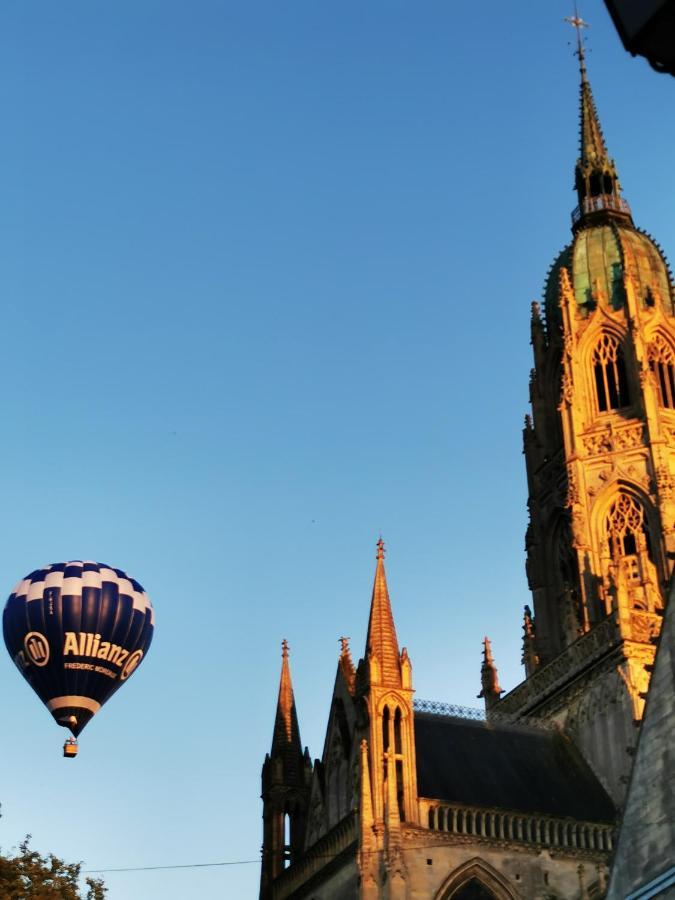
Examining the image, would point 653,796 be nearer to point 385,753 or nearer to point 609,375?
point 385,753

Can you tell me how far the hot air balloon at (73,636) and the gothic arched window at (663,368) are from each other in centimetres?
2063

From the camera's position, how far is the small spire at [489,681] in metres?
44.6

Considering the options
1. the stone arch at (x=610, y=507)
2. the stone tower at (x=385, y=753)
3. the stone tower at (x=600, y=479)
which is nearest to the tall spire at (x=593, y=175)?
the stone tower at (x=600, y=479)

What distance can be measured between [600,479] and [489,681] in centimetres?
856

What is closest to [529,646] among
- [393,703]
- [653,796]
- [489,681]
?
[489,681]

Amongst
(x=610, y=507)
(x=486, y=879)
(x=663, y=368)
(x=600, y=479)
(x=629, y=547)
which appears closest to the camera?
(x=486, y=879)

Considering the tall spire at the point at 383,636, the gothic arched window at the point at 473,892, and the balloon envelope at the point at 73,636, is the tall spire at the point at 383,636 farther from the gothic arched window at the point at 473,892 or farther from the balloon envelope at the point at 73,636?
the balloon envelope at the point at 73,636

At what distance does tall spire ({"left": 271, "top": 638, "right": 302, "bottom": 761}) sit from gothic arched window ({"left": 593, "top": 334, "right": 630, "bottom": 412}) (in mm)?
14423

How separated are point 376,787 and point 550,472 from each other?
57.1ft

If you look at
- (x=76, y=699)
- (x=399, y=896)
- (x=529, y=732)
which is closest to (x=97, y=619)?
(x=76, y=699)

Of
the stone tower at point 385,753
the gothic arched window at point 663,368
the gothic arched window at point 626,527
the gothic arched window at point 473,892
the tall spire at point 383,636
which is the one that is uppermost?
the gothic arched window at point 663,368

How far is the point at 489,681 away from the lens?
4531cm

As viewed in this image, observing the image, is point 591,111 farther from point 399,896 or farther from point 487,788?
point 399,896

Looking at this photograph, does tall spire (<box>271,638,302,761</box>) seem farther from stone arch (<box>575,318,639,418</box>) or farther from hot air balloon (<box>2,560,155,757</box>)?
stone arch (<box>575,318,639,418</box>)
